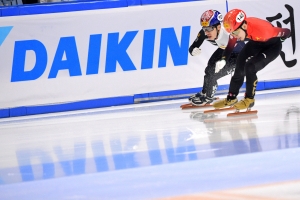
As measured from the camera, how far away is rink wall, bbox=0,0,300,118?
28.8ft

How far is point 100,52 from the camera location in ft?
29.8

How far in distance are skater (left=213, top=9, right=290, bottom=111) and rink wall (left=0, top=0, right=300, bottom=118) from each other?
2.84 m

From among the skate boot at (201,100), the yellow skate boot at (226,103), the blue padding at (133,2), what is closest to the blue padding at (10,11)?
the blue padding at (133,2)

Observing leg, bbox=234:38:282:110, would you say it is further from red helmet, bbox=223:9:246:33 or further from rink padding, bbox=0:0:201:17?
rink padding, bbox=0:0:201:17

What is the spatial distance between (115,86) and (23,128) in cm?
253

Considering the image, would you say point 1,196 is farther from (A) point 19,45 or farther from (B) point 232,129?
(A) point 19,45

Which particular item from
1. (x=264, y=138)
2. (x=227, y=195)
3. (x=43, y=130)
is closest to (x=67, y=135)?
(x=43, y=130)

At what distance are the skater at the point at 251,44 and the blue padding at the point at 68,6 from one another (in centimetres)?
314

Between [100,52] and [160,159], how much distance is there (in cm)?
546

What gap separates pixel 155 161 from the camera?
12.2 ft

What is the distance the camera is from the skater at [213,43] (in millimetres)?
7138

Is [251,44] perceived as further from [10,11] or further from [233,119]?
[10,11]

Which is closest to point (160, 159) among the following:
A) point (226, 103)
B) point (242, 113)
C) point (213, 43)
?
point (242, 113)

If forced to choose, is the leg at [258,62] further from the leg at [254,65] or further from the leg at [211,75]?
the leg at [211,75]
